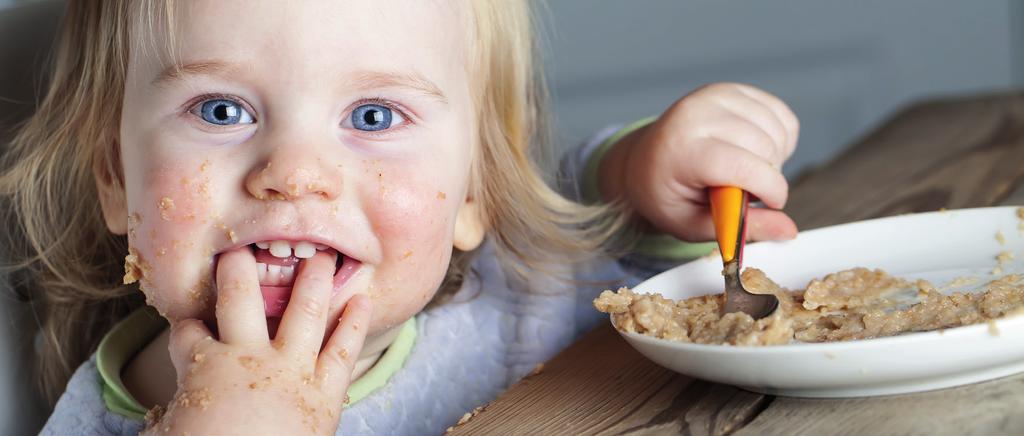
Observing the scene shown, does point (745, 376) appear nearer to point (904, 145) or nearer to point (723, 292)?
point (723, 292)

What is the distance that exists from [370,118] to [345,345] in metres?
0.21

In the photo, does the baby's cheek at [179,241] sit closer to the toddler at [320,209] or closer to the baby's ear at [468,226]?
the toddler at [320,209]

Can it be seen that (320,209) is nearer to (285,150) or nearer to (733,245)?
(285,150)

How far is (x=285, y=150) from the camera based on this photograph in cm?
90

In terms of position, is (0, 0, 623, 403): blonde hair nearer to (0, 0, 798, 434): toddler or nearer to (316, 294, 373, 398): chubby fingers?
(0, 0, 798, 434): toddler

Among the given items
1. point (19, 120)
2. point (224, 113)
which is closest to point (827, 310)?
point (224, 113)

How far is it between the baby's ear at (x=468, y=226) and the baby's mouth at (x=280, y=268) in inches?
9.1

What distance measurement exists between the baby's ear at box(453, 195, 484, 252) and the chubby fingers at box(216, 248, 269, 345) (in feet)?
0.99

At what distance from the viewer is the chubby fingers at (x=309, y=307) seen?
85 cm

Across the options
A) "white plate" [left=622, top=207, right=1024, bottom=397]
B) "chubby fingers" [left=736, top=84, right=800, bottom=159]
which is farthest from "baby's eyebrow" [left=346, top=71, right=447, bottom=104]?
"chubby fingers" [left=736, top=84, right=800, bottom=159]

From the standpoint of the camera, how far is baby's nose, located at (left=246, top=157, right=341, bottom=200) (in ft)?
2.89

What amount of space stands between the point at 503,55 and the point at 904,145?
2.57ft

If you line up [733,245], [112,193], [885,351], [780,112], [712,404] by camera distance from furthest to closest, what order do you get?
[780,112] < [112,193] < [733,245] < [712,404] < [885,351]

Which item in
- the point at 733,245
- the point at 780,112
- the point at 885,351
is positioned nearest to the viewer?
the point at 885,351
